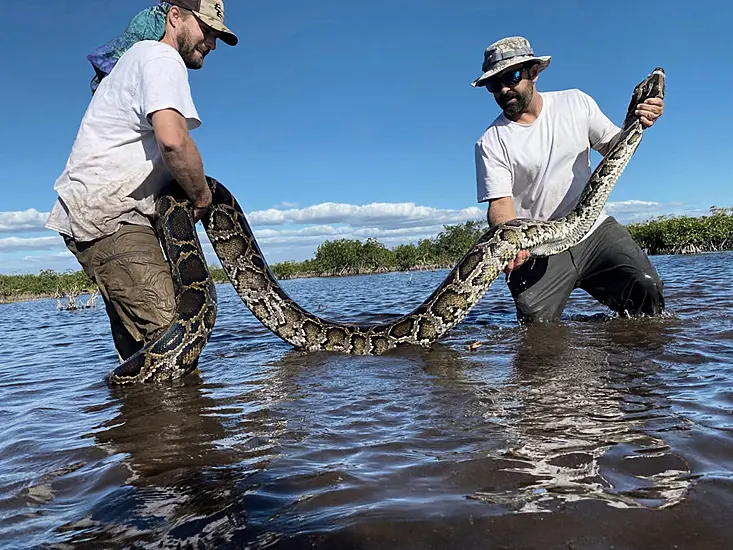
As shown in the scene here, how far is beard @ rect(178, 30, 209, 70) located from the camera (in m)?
5.65

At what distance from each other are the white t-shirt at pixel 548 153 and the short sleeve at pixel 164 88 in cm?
443

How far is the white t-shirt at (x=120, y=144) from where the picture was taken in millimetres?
5055

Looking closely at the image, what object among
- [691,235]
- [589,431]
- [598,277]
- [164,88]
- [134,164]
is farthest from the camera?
[691,235]

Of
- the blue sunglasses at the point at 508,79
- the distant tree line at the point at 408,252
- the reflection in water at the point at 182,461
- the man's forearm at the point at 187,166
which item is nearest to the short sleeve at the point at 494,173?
the blue sunglasses at the point at 508,79

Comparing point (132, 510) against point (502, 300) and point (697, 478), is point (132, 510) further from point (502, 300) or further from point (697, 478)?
point (502, 300)

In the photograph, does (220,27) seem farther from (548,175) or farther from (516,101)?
(548,175)

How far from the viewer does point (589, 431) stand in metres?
3.40

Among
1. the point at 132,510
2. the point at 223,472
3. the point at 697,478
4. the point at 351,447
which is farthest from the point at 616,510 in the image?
the point at 132,510

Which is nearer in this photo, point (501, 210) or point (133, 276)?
point (133, 276)

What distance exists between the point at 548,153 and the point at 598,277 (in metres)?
2.05

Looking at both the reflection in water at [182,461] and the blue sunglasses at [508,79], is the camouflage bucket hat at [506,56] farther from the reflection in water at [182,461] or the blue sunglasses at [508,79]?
the reflection in water at [182,461]

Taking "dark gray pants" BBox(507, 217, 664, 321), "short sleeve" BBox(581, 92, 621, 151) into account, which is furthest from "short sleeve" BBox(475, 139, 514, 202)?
"short sleeve" BBox(581, 92, 621, 151)

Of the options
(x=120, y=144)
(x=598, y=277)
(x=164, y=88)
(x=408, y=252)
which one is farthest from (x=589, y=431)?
(x=408, y=252)

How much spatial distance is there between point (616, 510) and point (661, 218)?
66119 mm
